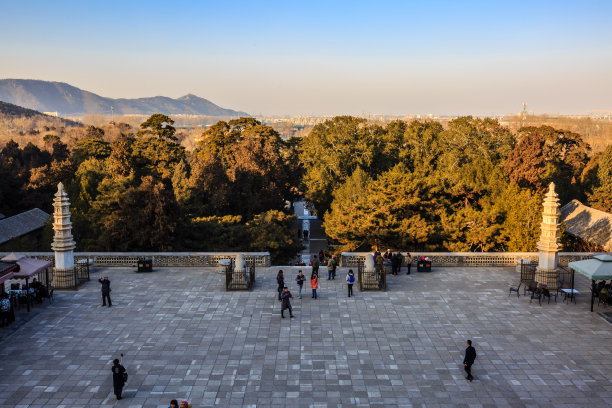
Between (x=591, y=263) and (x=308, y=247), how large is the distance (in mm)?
38339

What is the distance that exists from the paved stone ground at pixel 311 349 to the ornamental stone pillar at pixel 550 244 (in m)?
1.67

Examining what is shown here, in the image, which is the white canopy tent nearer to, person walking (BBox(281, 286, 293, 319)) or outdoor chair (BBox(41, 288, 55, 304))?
outdoor chair (BBox(41, 288, 55, 304))

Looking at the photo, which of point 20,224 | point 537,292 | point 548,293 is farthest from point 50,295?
point 20,224

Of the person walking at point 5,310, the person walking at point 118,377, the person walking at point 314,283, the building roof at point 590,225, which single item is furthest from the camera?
the building roof at point 590,225

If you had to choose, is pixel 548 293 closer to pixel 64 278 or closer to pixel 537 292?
pixel 537 292

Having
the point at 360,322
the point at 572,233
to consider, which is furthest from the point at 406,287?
the point at 572,233

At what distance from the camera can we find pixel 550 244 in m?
22.5

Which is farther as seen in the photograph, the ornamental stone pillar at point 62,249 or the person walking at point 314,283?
the ornamental stone pillar at point 62,249

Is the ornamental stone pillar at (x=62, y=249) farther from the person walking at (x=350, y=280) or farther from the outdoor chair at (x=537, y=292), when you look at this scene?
the outdoor chair at (x=537, y=292)

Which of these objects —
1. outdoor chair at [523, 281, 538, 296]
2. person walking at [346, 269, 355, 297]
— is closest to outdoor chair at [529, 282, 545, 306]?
outdoor chair at [523, 281, 538, 296]

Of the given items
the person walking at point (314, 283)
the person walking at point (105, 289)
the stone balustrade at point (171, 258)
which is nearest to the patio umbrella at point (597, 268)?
the person walking at point (314, 283)

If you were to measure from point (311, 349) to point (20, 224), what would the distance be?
122ft

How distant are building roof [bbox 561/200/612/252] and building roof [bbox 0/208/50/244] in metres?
43.3

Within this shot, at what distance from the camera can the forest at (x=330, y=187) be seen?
111 ft
